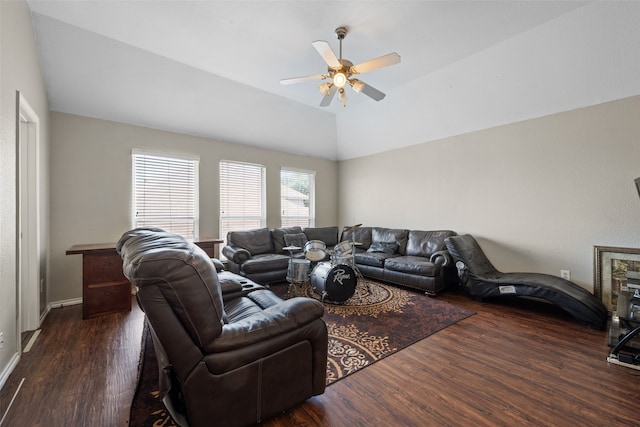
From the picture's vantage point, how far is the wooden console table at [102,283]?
312cm

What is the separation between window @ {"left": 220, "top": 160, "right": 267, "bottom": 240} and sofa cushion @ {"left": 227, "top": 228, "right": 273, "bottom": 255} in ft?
1.49

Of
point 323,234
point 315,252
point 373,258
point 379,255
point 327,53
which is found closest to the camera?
point 327,53

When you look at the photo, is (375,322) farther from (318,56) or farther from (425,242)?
(318,56)

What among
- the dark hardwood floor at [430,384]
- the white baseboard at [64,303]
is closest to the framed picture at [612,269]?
the dark hardwood floor at [430,384]

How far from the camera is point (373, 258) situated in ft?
15.5

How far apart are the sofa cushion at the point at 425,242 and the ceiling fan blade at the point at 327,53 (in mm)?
3339

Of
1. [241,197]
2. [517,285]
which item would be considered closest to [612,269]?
[517,285]

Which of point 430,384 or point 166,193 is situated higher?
point 166,193

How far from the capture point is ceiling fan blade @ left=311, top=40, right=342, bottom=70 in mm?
2304

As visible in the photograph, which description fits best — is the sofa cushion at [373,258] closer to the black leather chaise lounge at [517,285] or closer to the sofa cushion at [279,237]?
the black leather chaise lounge at [517,285]

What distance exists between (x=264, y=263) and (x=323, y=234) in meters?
1.89

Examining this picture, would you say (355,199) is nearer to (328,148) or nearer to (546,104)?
(328,148)

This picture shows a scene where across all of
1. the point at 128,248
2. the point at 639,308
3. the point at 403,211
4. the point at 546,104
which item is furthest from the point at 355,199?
the point at 128,248

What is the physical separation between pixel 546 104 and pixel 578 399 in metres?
3.52
